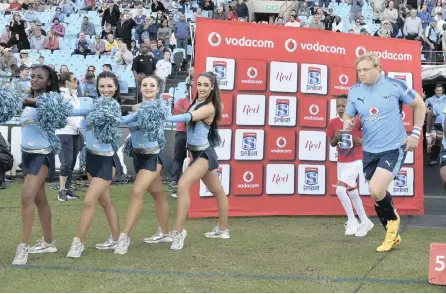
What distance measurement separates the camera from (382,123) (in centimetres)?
694

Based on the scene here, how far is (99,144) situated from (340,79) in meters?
3.96

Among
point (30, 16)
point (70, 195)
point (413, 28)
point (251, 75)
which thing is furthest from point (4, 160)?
point (30, 16)

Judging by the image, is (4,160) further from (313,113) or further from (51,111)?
(51,111)

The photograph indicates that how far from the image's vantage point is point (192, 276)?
19.6 ft

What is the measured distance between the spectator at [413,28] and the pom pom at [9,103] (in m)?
14.1

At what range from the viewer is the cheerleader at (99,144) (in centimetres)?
647

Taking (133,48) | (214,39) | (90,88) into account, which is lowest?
(90,88)

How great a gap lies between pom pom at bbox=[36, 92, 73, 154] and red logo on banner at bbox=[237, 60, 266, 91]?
316cm

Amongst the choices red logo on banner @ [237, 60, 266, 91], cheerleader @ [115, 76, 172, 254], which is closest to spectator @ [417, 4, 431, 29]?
red logo on banner @ [237, 60, 266, 91]

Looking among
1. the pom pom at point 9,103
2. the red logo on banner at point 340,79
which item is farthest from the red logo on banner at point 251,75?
the pom pom at point 9,103

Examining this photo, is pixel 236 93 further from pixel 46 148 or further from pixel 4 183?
pixel 4 183

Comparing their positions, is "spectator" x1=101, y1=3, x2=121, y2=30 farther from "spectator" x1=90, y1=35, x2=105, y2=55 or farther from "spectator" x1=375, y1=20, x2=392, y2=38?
"spectator" x1=375, y1=20, x2=392, y2=38

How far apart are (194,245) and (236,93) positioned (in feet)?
7.99

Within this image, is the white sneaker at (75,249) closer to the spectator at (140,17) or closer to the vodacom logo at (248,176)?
the vodacom logo at (248,176)
